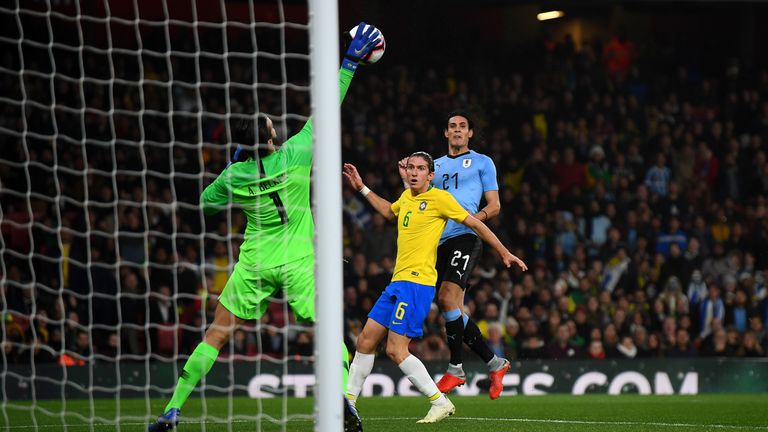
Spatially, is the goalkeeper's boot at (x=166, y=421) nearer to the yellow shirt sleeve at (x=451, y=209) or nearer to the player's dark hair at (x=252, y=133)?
the player's dark hair at (x=252, y=133)

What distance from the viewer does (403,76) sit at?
17.3 meters

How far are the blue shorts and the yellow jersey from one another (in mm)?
62

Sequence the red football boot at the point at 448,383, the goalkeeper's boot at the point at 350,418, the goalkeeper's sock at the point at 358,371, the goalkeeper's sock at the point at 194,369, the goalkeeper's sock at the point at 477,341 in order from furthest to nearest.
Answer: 1. the goalkeeper's sock at the point at 477,341
2. the red football boot at the point at 448,383
3. the goalkeeper's sock at the point at 358,371
4. the goalkeeper's sock at the point at 194,369
5. the goalkeeper's boot at the point at 350,418

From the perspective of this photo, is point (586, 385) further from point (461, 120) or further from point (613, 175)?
point (461, 120)

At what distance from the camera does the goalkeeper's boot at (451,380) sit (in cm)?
817

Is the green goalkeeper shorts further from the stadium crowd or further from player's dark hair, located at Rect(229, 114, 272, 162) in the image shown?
the stadium crowd

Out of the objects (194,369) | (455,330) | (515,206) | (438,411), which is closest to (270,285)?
(194,369)

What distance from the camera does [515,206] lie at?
52.8 feet

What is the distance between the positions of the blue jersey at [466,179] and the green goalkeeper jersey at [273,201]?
5.85 feet

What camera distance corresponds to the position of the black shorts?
829 centimetres

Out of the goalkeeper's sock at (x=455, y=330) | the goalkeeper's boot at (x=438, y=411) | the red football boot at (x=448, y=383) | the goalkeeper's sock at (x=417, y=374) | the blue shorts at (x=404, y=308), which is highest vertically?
the blue shorts at (x=404, y=308)

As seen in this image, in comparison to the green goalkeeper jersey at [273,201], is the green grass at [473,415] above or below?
below

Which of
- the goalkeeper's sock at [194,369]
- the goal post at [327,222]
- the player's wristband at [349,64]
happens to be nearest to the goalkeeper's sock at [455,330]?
the goalkeeper's sock at [194,369]

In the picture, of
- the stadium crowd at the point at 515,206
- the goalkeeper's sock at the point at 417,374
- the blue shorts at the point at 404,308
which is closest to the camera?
the blue shorts at the point at 404,308
